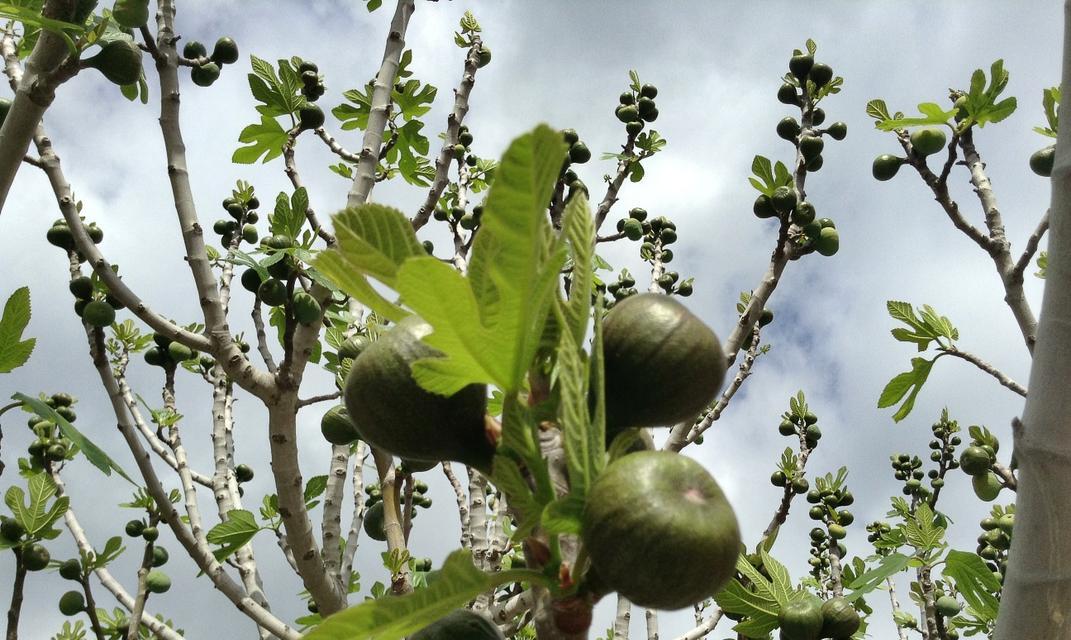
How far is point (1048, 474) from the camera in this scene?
4.31 feet

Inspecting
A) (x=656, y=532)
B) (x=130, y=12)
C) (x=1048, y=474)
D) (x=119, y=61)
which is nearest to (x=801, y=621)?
(x=1048, y=474)

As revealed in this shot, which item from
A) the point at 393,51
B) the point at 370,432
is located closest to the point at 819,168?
the point at 393,51

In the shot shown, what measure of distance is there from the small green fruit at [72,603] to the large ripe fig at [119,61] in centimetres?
287

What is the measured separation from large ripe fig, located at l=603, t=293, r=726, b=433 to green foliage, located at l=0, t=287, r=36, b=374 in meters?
2.37

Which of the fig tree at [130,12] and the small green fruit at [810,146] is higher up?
the fig tree at [130,12]

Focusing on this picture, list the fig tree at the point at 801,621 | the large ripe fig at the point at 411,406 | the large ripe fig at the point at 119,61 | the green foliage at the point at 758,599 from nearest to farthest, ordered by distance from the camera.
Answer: the large ripe fig at the point at 411,406 < the fig tree at the point at 801,621 < the green foliage at the point at 758,599 < the large ripe fig at the point at 119,61

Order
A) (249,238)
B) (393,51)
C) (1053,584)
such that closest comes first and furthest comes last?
(1053,584) → (393,51) → (249,238)

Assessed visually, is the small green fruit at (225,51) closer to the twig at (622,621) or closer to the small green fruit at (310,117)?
the small green fruit at (310,117)

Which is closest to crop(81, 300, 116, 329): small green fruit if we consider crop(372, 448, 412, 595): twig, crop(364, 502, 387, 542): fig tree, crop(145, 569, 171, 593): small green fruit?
crop(372, 448, 412, 595): twig

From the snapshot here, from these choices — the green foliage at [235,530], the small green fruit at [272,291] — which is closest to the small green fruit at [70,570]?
the green foliage at [235,530]

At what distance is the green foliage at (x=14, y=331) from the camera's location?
2.71 m

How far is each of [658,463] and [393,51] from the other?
3.53 m

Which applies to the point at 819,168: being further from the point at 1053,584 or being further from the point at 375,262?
the point at 375,262

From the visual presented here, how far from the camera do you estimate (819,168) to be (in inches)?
140
